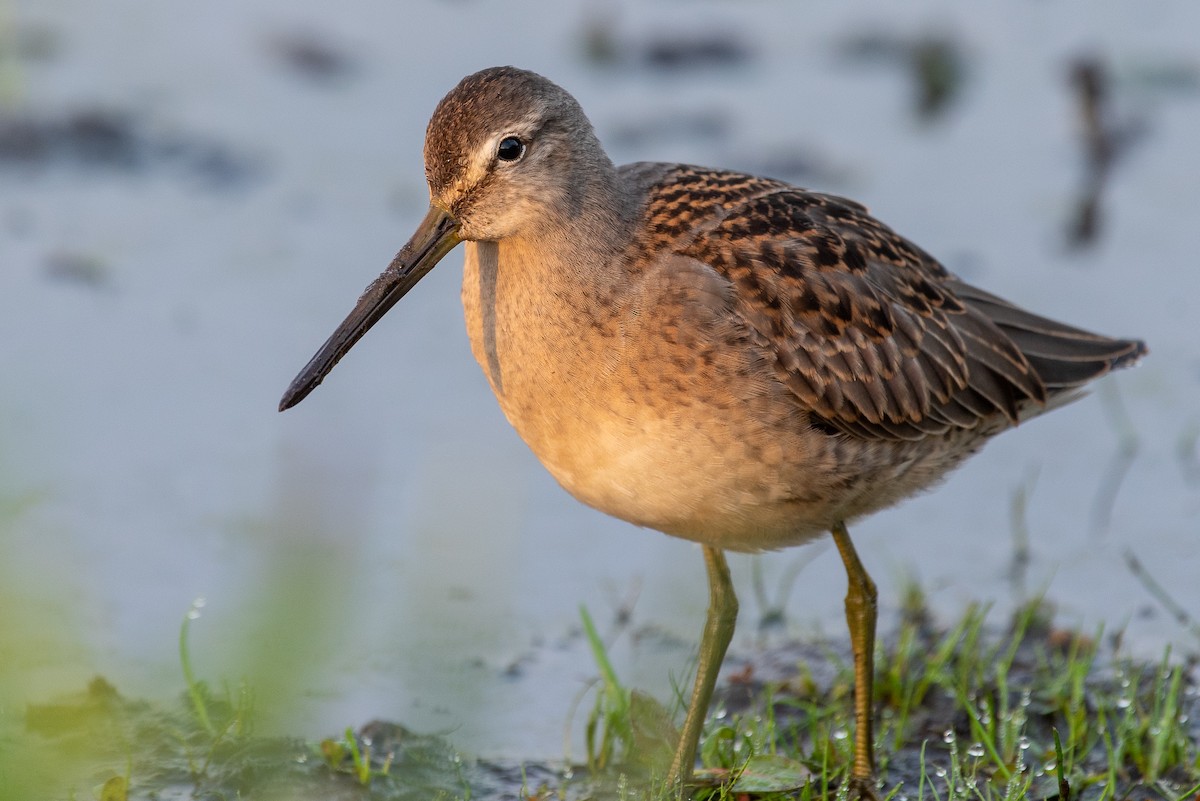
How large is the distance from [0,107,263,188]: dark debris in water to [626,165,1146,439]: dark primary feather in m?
3.97

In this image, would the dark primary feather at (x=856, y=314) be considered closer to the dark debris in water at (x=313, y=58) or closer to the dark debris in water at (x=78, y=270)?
the dark debris in water at (x=78, y=270)

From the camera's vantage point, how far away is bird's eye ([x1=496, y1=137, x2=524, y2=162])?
159 inches

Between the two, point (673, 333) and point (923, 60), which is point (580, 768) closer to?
point (673, 333)

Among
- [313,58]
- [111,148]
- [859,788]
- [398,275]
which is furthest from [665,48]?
[859,788]

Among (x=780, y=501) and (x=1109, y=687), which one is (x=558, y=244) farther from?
(x=1109, y=687)

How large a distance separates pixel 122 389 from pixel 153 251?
1.08 m

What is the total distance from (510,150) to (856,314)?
3.28 ft

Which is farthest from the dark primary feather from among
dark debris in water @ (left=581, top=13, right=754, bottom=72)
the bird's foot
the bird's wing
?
dark debris in water @ (left=581, top=13, right=754, bottom=72)

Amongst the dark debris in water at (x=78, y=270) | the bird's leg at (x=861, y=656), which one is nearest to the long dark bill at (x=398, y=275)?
the bird's leg at (x=861, y=656)

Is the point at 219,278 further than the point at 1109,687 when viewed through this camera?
Yes

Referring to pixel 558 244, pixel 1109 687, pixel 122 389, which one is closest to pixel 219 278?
pixel 122 389

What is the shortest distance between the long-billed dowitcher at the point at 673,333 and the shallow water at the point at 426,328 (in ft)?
1.08

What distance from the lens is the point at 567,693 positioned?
501cm

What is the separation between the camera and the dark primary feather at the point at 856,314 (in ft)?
13.8
